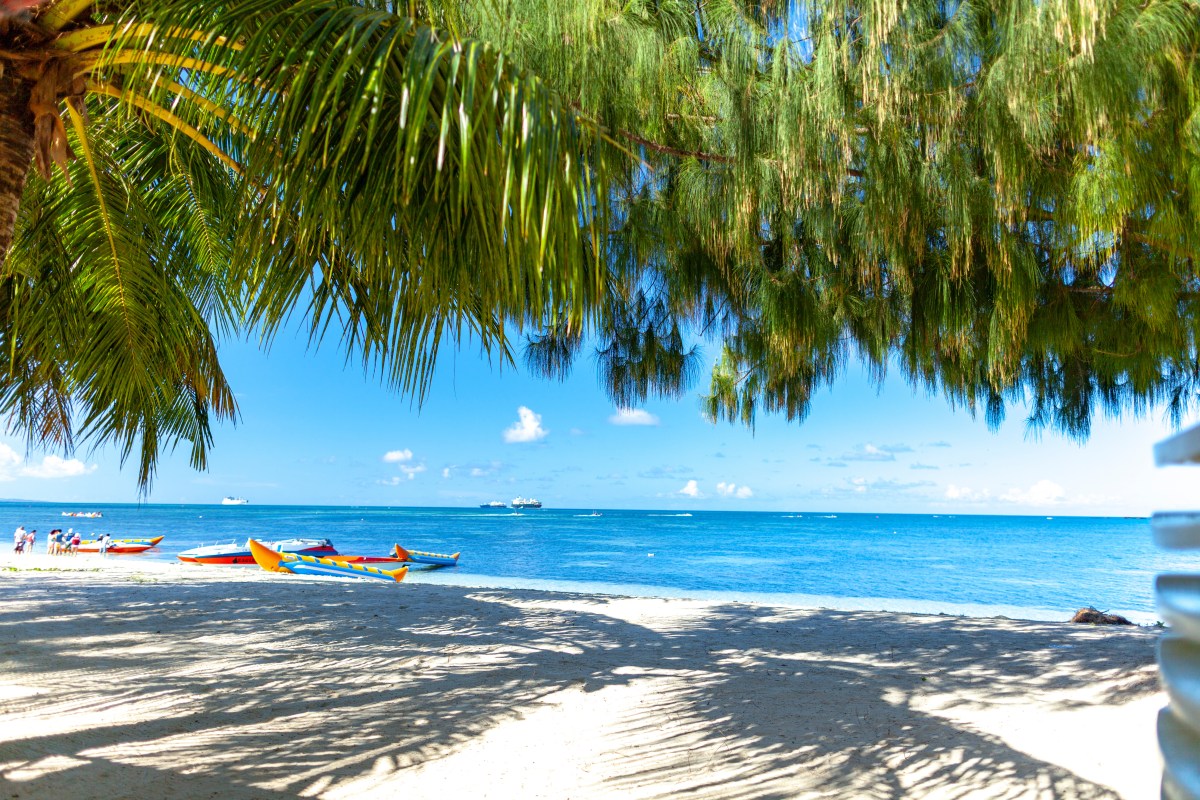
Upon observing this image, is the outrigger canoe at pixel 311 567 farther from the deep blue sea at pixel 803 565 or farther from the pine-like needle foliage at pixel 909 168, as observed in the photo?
the pine-like needle foliage at pixel 909 168

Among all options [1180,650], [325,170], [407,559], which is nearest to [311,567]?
[407,559]

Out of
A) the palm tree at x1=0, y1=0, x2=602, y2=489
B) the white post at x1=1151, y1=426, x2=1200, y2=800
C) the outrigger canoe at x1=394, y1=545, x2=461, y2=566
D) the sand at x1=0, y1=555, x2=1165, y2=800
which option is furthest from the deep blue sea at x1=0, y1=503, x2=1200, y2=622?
the white post at x1=1151, y1=426, x2=1200, y2=800

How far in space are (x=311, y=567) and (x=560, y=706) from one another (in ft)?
35.9

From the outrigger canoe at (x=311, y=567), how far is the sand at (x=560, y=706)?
6.75 metres

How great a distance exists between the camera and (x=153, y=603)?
6.17 m

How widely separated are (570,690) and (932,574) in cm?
2874

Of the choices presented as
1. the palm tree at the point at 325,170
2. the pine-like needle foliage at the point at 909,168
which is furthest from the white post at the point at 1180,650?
the pine-like needle foliage at the point at 909,168

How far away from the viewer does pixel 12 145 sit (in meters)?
2.27

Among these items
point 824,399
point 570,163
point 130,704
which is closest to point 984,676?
point 824,399

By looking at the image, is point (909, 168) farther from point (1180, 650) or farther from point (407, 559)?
point (407, 559)

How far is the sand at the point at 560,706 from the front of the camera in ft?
8.57

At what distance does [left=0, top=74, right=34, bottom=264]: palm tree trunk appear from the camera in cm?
224

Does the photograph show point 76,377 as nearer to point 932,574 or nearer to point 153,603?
point 153,603

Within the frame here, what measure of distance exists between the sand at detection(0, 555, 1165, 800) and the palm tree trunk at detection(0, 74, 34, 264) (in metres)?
1.72
